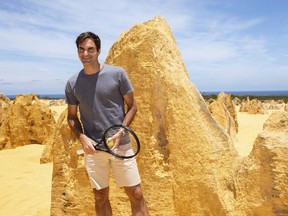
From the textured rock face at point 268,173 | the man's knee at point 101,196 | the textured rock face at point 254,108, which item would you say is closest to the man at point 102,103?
the man's knee at point 101,196

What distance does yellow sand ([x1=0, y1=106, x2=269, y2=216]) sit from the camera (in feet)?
17.5

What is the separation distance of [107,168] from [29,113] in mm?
8982

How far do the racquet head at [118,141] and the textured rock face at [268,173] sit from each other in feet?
3.66

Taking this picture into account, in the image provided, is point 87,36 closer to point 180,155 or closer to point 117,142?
point 117,142

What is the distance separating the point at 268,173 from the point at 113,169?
1275 millimetres

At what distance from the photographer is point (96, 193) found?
9.25 ft

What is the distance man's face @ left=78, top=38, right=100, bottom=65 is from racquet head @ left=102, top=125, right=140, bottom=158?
51 centimetres

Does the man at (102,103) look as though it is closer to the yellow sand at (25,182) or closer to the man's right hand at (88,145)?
the man's right hand at (88,145)

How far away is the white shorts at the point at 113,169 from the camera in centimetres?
265

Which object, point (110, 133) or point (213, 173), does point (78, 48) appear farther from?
point (213, 173)

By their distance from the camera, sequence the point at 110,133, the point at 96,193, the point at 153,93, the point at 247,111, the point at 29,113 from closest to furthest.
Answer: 1. the point at 110,133
2. the point at 96,193
3. the point at 153,93
4. the point at 29,113
5. the point at 247,111

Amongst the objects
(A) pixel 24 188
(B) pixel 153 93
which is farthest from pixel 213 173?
(A) pixel 24 188

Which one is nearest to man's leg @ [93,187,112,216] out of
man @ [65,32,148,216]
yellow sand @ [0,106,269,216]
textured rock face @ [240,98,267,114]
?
man @ [65,32,148,216]

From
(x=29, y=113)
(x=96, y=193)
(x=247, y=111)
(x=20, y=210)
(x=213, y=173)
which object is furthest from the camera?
(x=247, y=111)
